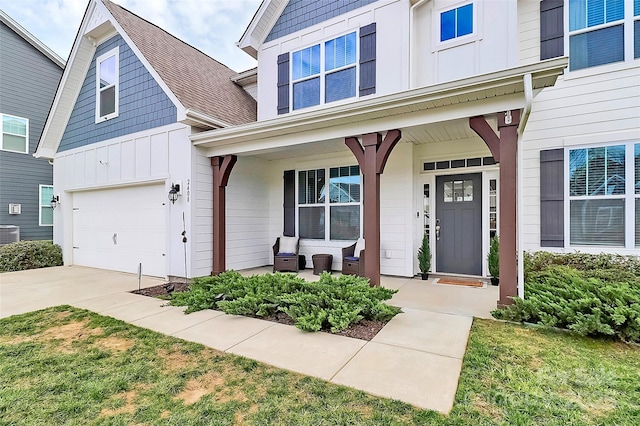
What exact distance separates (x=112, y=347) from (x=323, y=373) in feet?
7.37

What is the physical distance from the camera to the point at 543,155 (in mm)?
5492

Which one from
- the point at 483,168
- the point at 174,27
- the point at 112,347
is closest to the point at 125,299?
the point at 112,347

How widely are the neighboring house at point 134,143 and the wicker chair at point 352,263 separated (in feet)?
9.24

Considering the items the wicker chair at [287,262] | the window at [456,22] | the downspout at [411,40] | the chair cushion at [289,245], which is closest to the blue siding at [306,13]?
the downspout at [411,40]

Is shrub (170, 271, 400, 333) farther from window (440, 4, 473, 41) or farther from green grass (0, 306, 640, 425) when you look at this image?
window (440, 4, 473, 41)

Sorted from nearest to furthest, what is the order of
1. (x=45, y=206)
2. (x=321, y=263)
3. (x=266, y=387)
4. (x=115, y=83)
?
1. (x=266, y=387)
2. (x=321, y=263)
3. (x=115, y=83)
4. (x=45, y=206)

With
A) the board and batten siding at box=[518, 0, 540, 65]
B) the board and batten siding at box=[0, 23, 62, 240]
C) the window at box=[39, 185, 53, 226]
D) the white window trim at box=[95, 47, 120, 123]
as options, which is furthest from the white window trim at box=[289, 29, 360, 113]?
the window at box=[39, 185, 53, 226]

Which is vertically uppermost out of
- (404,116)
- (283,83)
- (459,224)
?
(283,83)

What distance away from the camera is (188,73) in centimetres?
770

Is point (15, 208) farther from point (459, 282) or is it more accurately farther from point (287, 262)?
point (459, 282)

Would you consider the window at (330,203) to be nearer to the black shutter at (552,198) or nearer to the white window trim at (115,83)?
the black shutter at (552,198)

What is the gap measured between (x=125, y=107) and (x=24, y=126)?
6.81 meters

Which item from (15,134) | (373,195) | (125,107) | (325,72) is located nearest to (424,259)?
(373,195)

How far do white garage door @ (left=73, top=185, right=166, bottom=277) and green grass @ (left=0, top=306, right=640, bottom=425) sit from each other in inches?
→ 143
